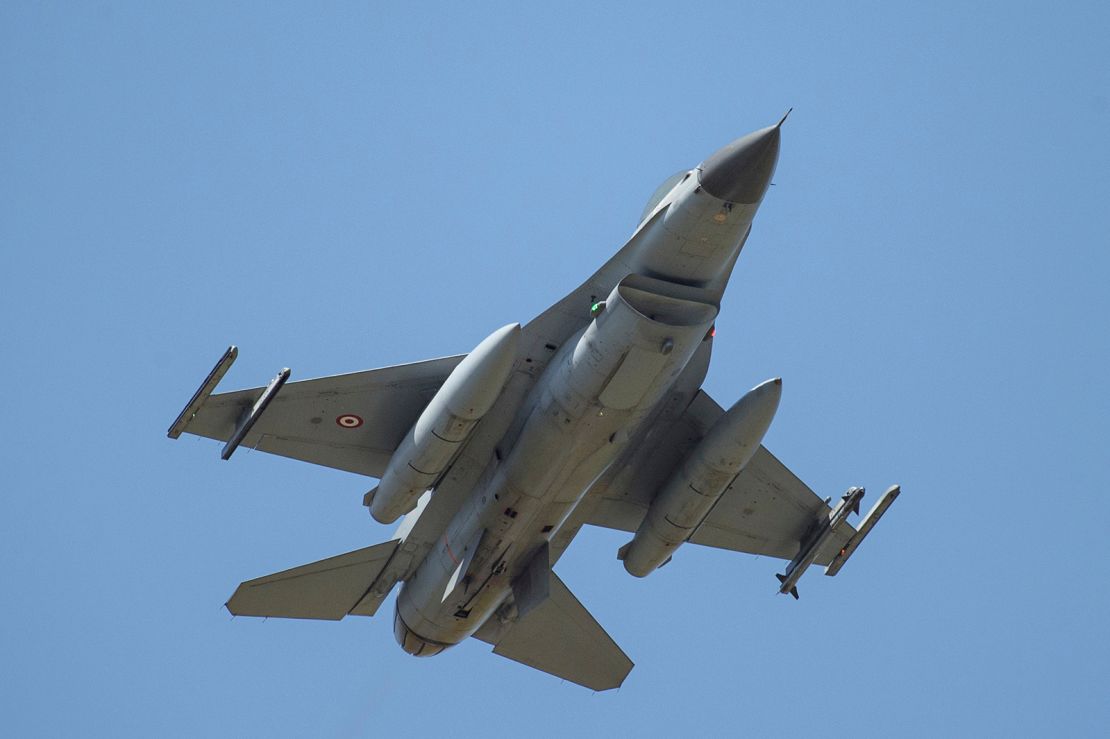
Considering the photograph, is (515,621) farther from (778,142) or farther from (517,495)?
(778,142)

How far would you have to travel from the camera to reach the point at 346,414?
63.6ft

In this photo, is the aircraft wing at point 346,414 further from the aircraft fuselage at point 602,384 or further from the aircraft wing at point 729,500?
the aircraft wing at point 729,500

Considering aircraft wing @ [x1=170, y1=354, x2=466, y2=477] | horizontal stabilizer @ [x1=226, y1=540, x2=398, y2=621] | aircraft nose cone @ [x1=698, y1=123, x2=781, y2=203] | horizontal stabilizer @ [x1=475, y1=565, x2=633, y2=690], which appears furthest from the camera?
horizontal stabilizer @ [x1=475, y1=565, x2=633, y2=690]

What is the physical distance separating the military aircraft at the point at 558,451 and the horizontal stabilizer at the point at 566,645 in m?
0.02

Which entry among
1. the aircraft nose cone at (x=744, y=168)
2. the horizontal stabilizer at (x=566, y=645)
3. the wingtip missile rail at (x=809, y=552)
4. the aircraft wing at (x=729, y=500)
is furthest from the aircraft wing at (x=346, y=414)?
the wingtip missile rail at (x=809, y=552)

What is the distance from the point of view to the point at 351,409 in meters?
19.4

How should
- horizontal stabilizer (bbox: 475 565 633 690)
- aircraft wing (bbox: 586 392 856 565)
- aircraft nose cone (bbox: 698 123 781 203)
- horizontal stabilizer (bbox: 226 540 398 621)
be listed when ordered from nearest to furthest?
aircraft nose cone (bbox: 698 123 781 203) → horizontal stabilizer (bbox: 226 540 398 621) → aircraft wing (bbox: 586 392 856 565) → horizontal stabilizer (bbox: 475 565 633 690)

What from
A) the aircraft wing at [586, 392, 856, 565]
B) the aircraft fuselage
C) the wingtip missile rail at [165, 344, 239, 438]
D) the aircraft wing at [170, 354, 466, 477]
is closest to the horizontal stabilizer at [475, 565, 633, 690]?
the aircraft wing at [586, 392, 856, 565]

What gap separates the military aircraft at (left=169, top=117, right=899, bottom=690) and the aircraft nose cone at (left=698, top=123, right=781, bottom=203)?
0.02m

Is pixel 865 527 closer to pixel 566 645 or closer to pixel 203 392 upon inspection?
pixel 566 645

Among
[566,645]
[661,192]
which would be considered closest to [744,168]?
[661,192]

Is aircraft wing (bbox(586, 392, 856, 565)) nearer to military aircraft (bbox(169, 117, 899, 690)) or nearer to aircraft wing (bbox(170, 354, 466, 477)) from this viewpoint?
military aircraft (bbox(169, 117, 899, 690))

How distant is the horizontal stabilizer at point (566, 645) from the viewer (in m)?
20.8

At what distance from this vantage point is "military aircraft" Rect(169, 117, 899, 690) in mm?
17234
